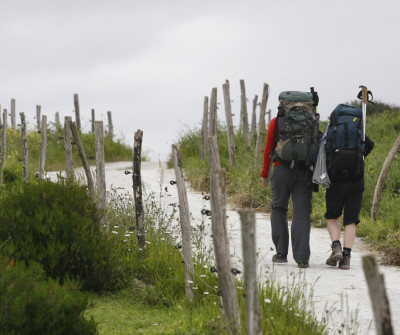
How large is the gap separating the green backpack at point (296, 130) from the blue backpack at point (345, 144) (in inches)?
6.6

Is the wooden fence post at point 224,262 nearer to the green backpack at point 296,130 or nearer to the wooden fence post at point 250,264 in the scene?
the wooden fence post at point 250,264

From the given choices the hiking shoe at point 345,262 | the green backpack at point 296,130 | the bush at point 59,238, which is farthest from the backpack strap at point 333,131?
the bush at point 59,238

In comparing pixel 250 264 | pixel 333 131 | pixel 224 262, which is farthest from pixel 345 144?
pixel 250 264

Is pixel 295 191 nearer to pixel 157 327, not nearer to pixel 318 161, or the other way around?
pixel 318 161

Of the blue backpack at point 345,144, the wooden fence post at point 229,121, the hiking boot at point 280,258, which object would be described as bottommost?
the hiking boot at point 280,258

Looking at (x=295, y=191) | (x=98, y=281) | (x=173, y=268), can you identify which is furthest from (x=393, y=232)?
(x=98, y=281)

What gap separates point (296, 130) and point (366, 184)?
519cm

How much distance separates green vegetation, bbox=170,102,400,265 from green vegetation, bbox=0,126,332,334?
3095 mm

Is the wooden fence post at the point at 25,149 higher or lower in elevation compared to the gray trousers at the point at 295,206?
higher

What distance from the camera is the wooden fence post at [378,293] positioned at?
7.10 ft

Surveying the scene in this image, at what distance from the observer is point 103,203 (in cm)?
696

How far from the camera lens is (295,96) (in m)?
6.23

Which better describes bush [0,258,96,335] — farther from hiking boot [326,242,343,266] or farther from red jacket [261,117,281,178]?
hiking boot [326,242,343,266]

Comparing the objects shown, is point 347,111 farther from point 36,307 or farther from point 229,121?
point 229,121
